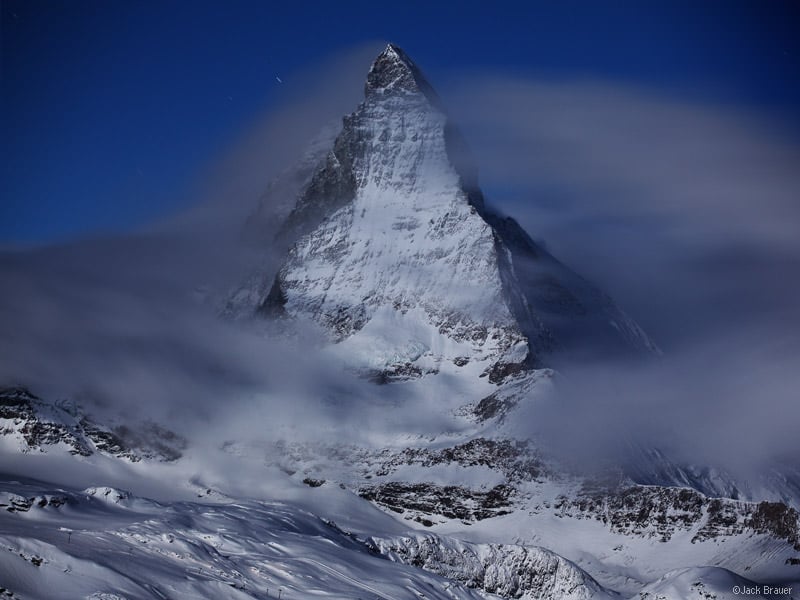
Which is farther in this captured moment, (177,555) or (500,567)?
(500,567)

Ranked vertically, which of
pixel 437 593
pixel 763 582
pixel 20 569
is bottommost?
pixel 20 569

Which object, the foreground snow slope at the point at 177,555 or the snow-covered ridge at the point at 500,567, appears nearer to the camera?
the foreground snow slope at the point at 177,555

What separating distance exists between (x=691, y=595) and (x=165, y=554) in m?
77.9

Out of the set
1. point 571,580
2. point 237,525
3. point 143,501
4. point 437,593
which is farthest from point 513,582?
point 143,501

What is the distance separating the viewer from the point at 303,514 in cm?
19612

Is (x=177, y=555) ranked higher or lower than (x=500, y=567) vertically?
lower

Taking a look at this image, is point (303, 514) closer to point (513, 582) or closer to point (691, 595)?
point (513, 582)

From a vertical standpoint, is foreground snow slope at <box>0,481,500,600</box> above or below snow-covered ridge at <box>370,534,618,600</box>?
below

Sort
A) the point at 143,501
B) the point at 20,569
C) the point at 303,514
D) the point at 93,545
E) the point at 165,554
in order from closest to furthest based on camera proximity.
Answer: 1. the point at 20,569
2. the point at 93,545
3. the point at 165,554
4. the point at 143,501
5. the point at 303,514

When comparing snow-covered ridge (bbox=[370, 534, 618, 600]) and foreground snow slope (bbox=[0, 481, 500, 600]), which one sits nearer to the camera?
foreground snow slope (bbox=[0, 481, 500, 600])

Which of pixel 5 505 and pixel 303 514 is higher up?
pixel 303 514

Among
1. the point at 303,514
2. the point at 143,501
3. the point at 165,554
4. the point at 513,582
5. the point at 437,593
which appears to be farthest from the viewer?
the point at 303,514

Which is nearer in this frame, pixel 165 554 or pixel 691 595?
pixel 165 554

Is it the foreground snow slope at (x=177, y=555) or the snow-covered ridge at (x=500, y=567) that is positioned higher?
the snow-covered ridge at (x=500, y=567)
